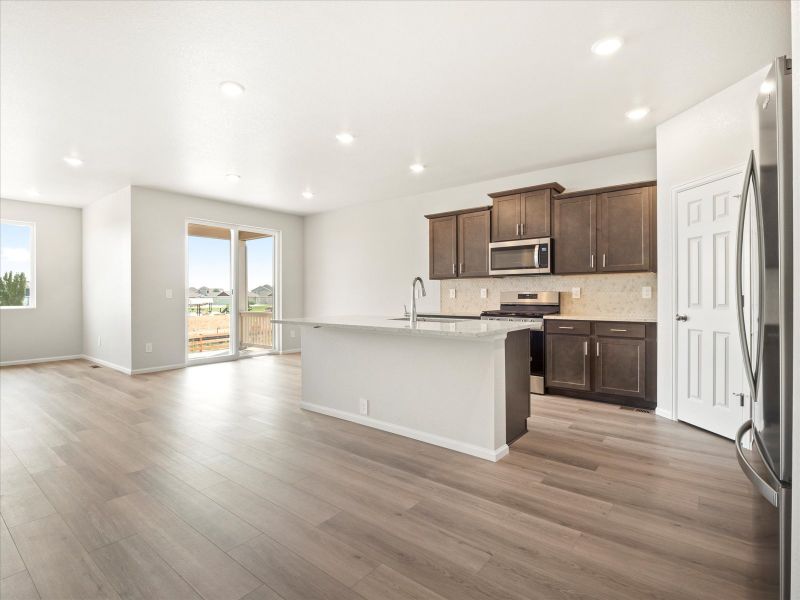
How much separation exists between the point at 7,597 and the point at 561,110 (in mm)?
4355

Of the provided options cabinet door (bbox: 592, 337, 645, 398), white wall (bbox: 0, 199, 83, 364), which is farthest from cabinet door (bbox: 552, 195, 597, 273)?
white wall (bbox: 0, 199, 83, 364)

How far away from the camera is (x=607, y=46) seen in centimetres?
260

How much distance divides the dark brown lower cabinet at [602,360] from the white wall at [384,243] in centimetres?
175

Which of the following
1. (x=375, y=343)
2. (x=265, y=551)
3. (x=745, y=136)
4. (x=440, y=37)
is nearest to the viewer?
(x=265, y=551)

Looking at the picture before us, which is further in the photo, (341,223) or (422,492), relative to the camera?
(341,223)

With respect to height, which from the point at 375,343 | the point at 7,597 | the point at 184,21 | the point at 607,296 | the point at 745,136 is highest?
the point at 184,21

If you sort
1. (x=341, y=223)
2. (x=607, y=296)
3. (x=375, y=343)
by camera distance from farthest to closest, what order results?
(x=341, y=223), (x=607, y=296), (x=375, y=343)

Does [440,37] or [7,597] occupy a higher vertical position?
[440,37]

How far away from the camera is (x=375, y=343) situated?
3.45 metres

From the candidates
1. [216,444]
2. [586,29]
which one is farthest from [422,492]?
[586,29]

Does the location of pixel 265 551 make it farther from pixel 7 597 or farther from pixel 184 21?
pixel 184 21

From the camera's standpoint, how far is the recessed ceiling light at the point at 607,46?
2.55m

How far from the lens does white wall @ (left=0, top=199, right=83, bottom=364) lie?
255 inches

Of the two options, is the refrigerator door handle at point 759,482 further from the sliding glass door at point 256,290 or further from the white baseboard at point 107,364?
the sliding glass door at point 256,290
